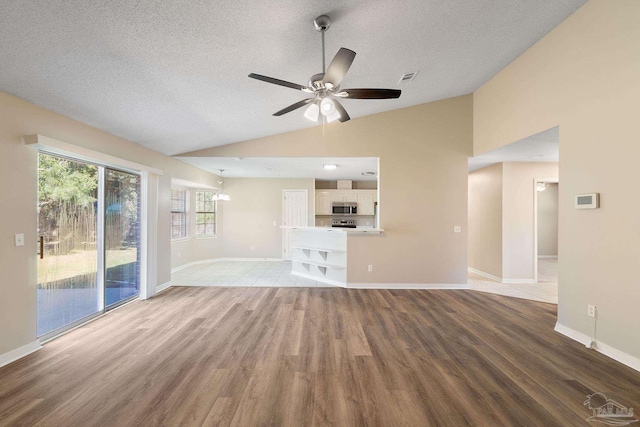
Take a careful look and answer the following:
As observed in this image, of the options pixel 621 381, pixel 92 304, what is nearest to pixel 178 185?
pixel 92 304

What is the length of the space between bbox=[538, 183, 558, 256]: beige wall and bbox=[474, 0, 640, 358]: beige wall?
21.9 feet

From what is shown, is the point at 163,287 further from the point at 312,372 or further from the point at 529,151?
the point at 529,151

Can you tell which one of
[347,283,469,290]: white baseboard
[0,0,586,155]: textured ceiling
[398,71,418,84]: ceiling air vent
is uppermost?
[398,71,418,84]: ceiling air vent

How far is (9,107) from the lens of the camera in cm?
246

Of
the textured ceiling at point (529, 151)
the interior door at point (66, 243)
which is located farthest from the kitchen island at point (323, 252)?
the interior door at point (66, 243)

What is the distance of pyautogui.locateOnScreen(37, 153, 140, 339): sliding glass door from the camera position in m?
2.97

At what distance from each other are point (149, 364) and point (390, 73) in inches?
165

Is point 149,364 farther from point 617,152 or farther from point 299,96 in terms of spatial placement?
point 617,152

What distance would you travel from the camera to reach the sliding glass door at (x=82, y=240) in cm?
297

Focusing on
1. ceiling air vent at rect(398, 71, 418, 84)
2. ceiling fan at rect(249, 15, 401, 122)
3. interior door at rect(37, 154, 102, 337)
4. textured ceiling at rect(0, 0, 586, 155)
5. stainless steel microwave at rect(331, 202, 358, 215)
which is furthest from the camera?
stainless steel microwave at rect(331, 202, 358, 215)

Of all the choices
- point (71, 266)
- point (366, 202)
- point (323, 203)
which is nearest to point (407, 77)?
point (366, 202)

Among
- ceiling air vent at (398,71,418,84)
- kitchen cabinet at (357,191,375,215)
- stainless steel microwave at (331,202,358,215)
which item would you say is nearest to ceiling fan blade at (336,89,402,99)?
ceiling air vent at (398,71,418,84)

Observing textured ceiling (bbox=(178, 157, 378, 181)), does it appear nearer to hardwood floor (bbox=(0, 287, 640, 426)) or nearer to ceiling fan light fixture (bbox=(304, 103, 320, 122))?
ceiling fan light fixture (bbox=(304, 103, 320, 122))

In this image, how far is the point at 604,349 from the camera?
258 centimetres
